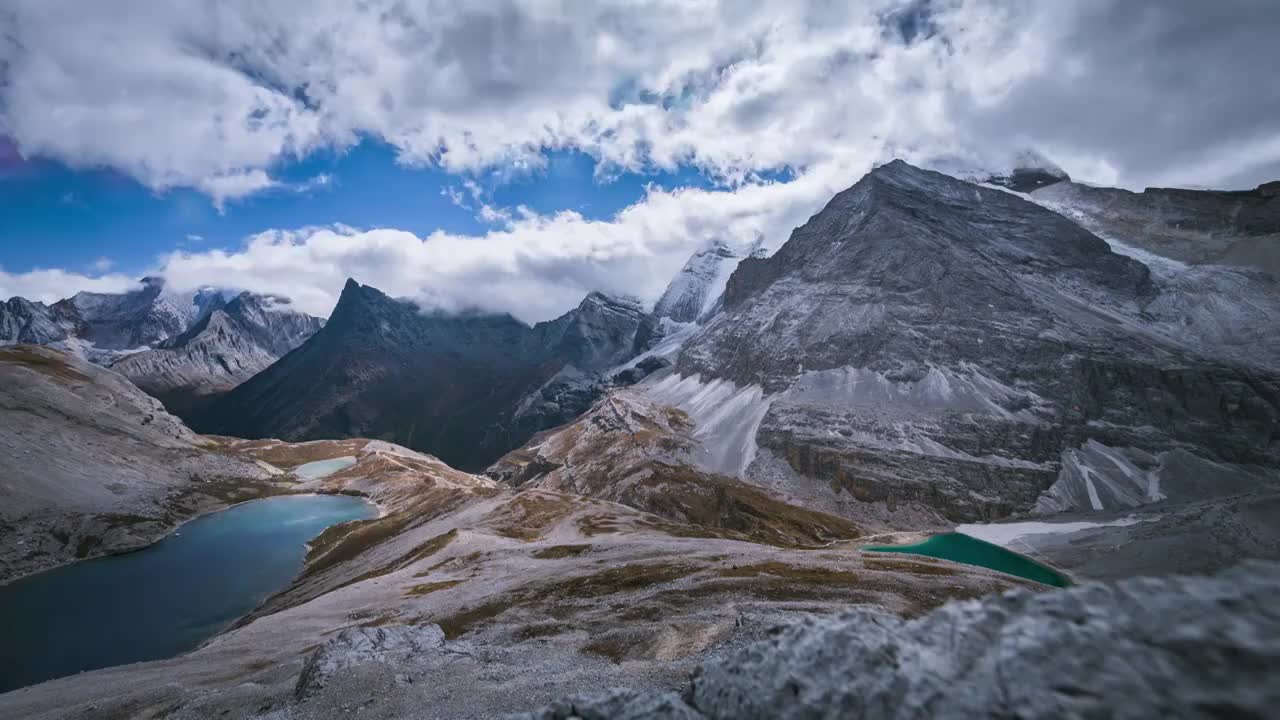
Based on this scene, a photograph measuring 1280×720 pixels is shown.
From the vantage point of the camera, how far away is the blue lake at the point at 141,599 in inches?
3191

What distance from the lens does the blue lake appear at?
81062mm

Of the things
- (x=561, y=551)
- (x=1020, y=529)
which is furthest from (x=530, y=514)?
(x=1020, y=529)

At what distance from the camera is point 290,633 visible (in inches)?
2640

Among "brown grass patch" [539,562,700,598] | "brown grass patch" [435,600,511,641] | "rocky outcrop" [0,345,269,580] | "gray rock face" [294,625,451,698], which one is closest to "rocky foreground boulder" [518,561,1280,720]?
"gray rock face" [294,625,451,698]

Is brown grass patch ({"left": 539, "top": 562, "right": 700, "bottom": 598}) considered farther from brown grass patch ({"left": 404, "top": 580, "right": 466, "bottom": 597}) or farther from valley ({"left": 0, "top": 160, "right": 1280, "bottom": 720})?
brown grass patch ({"left": 404, "top": 580, "right": 466, "bottom": 597})

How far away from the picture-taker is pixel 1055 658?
1018 cm

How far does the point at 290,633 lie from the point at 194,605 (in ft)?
188

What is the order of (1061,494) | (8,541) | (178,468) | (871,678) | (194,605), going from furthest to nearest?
(178,468) → (1061,494) → (8,541) → (194,605) → (871,678)

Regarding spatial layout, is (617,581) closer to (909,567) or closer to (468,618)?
(468,618)

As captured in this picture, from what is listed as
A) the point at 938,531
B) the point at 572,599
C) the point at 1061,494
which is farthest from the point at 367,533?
the point at 1061,494

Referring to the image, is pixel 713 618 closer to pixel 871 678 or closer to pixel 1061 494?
pixel 871 678

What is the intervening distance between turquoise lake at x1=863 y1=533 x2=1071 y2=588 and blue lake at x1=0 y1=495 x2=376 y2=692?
5797 inches

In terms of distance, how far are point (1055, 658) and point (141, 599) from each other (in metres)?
150

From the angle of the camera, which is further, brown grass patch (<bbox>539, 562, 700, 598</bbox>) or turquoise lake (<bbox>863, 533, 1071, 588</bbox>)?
turquoise lake (<bbox>863, 533, 1071, 588</bbox>)
